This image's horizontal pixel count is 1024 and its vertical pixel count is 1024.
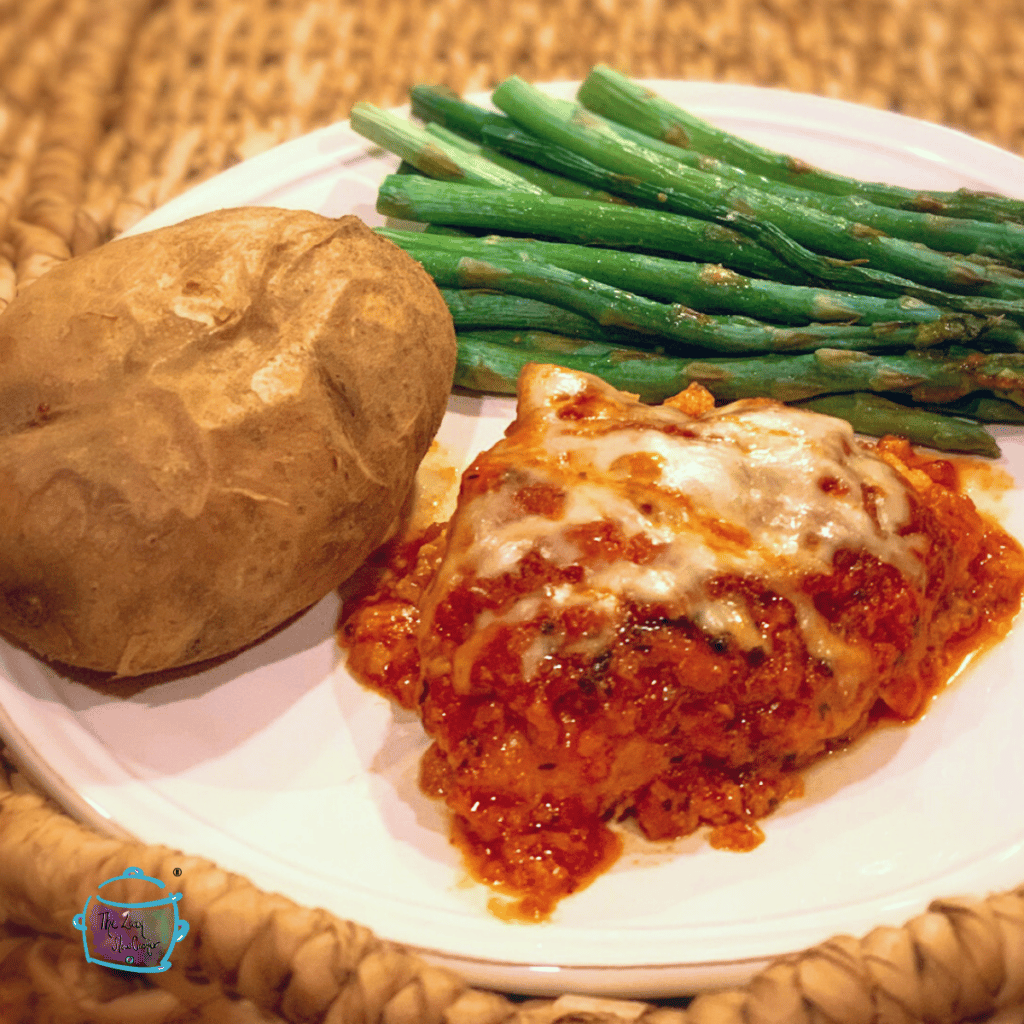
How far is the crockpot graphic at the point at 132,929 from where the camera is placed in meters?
1.79

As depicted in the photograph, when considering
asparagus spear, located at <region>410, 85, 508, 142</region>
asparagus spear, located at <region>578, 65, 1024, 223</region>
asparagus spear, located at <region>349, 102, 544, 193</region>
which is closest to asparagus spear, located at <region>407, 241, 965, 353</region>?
asparagus spear, located at <region>349, 102, 544, 193</region>

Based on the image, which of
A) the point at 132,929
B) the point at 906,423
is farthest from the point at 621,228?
the point at 132,929

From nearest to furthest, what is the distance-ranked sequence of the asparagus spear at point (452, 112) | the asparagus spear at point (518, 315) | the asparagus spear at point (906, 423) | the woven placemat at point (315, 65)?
the asparagus spear at point (906, 423)
the asparagus spear at point (518, 315)
the asparagus spear at point (452, 112)
the woven placemat at point (315, 65)

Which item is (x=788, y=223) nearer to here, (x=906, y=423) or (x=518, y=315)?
(x=906, y=423)

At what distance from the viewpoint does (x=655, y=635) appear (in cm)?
193

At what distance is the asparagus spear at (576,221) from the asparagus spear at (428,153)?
0.24 ft

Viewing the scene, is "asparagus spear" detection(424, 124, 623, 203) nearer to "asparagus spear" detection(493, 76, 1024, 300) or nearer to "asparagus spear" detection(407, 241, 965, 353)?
"asparagus spear" detection(493, 76, 1024, 300)

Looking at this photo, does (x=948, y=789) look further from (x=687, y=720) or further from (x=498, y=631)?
(x=498, y=631)

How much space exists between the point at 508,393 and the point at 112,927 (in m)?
1.57

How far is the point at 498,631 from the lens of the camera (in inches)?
76.7

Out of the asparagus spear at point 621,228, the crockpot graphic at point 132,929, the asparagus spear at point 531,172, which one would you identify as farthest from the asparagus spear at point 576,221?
the crockpot graphic at point 132,929

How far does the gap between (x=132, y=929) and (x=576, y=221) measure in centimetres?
200

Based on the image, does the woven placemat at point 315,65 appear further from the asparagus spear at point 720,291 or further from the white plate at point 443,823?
the asparagus spear at point 720,291

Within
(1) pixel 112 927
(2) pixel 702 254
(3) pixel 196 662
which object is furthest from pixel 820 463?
(1) pixel 112 927
